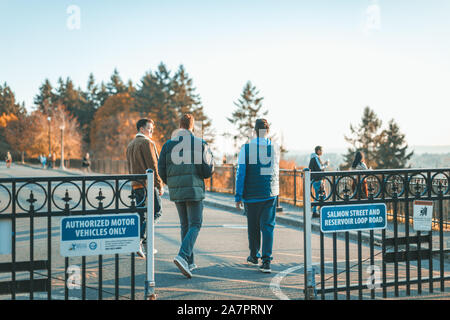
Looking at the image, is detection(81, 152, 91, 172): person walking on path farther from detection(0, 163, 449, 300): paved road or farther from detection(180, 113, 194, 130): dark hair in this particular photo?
detection(180, 113, 194, 130): dark hair

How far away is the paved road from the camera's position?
15.9ft

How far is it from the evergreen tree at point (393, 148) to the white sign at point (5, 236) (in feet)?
234

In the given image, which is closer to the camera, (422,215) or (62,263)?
(422,215)

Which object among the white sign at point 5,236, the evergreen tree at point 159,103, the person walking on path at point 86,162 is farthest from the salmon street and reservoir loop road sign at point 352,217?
the evergreen tree at point 159,103

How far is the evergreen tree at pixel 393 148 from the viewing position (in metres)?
70.6

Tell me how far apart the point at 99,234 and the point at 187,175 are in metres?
1.61

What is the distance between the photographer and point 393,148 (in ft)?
234

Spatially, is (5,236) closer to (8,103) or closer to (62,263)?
(62,263)

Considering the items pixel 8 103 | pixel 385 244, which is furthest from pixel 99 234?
pixel 8 103

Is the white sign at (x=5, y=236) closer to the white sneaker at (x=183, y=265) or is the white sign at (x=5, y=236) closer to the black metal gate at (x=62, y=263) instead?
the black metal gate at (x=62, y=263)

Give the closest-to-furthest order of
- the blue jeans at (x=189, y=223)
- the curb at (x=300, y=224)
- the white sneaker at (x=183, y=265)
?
the white sneaker at (x=183, y=265) < the blue jeans at (x=189, y=223) < the curb at (x=300, y=224)
